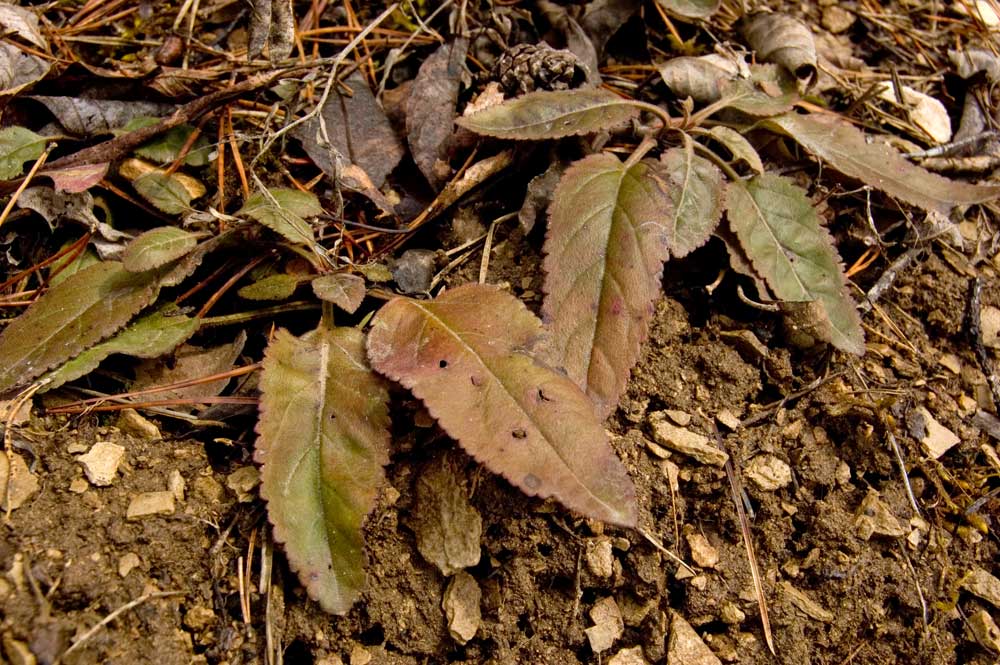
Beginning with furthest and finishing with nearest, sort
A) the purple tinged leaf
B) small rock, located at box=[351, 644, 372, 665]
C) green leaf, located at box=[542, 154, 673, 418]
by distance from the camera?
the purple tinged leaf < green leaf, located at box=[542, 154, 673, 418] < small rock, located at box=[351, 644, 372, 665]

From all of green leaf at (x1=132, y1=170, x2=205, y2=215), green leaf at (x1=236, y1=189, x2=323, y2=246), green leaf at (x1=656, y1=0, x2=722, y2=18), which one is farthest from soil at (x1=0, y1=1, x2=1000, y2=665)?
green leaf at (x1=656, y1=0, x2=722, y2=18)

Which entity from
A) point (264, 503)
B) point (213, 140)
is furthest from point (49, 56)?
point (264, 503)

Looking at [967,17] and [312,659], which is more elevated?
[967,17]

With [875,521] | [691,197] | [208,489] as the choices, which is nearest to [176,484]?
[208,489]

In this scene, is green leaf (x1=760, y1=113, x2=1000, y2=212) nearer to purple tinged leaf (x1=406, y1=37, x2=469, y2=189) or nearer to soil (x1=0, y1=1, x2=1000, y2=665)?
soil (x1=0, y1=1, x2=1000, y2=665)

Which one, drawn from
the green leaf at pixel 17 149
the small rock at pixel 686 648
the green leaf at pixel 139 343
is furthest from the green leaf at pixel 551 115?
the small rock at pixel 686 648

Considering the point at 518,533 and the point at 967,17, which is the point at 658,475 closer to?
the point at 518,533
